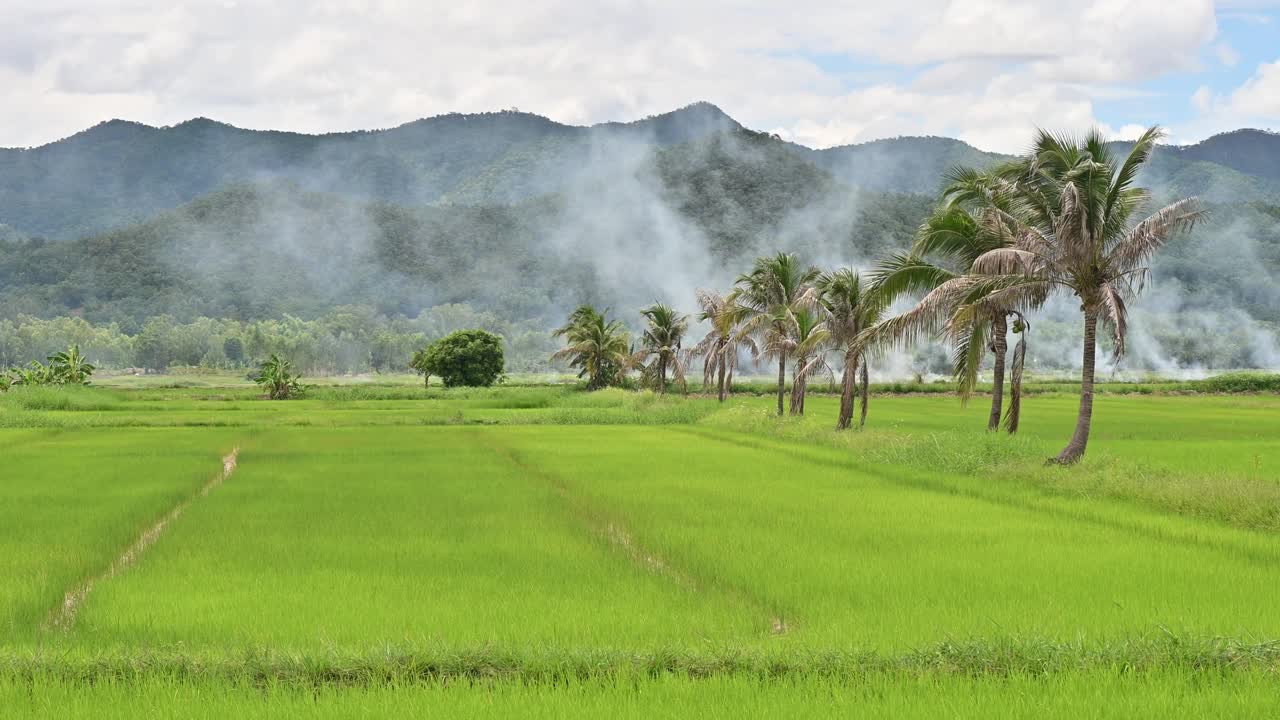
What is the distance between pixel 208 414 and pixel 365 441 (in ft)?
53.0

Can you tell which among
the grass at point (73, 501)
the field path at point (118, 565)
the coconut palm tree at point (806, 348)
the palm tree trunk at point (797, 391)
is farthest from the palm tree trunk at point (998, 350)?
the grass at point (73, 501)

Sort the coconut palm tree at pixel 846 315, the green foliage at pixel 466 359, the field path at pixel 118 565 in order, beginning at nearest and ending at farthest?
1. the field path at pixel 118 565
2. the coconut palm tree at pixel 846 315
3. the green foliage at pixel 466 359

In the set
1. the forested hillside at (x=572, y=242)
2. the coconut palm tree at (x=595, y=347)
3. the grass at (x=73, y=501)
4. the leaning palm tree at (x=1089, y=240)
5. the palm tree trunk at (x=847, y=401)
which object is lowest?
the grass at (x=73, y=501)

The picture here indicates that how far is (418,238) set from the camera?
17062 cm

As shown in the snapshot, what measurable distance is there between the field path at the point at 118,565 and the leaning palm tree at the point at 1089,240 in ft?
43.8

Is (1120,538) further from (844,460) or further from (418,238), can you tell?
(418,238)

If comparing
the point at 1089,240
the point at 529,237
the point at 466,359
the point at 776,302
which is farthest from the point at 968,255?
the point at 529,237

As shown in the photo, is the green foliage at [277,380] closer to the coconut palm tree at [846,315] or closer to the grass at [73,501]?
the grass at [73,501]

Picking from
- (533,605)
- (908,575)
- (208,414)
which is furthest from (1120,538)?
(208,414)

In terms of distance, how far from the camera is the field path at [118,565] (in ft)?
26.2

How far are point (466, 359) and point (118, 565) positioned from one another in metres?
66.5

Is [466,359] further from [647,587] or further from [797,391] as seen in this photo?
[647,587]

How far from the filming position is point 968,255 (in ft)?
78.9

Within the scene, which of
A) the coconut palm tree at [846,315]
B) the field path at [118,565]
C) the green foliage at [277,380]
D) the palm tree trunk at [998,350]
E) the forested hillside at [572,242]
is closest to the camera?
the field path at [118,565]
